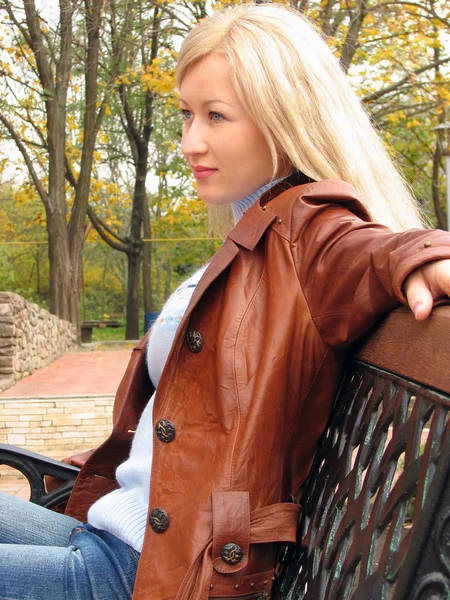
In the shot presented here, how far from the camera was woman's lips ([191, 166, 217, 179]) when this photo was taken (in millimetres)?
1662

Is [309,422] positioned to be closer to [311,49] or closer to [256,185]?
[256,185]

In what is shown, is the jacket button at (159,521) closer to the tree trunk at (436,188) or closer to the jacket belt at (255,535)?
the jacket belt at (255,535)

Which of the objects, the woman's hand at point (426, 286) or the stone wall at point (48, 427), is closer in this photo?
the woman's hand at point (426, 286)

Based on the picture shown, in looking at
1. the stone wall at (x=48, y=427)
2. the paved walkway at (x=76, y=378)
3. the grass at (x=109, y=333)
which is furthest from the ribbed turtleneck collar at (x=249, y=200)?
the grass at (x=109, y=333)

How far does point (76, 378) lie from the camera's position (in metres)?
10.4

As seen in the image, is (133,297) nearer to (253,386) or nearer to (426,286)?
(253,386)

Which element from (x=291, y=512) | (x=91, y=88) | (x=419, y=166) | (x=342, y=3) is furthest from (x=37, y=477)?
(x=419, y=166)

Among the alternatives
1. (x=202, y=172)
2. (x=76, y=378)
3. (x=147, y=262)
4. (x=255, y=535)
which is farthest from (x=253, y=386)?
(x=147, y=262)

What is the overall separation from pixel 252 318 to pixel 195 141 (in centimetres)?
47

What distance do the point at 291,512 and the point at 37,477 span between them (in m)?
1.07

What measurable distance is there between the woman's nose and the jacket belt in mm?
740

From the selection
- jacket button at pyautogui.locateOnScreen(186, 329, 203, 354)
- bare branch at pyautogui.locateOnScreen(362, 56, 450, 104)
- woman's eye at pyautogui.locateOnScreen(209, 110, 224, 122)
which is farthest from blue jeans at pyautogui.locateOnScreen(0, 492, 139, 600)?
bare branch at pyautogui.locateOnScreen(362, 56, 450, 104)

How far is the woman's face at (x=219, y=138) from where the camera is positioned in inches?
62.7

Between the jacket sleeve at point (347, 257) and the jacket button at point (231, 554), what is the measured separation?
1.25 ft
